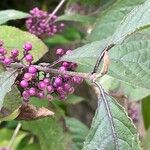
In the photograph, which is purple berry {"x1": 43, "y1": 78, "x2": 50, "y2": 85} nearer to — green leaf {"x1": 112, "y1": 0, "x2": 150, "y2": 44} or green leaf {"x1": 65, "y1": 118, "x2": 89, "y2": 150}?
green leaf {"x1": 112, "y1": 0, "x2": 150, "y2": 44}

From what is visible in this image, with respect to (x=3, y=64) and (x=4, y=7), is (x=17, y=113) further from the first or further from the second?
(x=4, y=7)

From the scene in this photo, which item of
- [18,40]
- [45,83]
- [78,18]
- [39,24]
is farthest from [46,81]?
[78,18]

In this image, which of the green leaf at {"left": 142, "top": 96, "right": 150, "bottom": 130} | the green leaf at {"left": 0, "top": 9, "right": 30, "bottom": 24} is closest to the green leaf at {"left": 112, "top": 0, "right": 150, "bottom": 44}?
the green leaf at {"left": 0, "top": 9, "right": 30, "bottom": 24}

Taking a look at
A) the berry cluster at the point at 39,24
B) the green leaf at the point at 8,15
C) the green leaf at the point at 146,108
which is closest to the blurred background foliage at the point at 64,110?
the green leaf at the point at 146,108

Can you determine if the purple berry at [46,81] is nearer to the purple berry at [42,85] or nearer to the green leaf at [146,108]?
the purple berry at [42,85]

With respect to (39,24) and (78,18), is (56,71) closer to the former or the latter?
(39,24)
